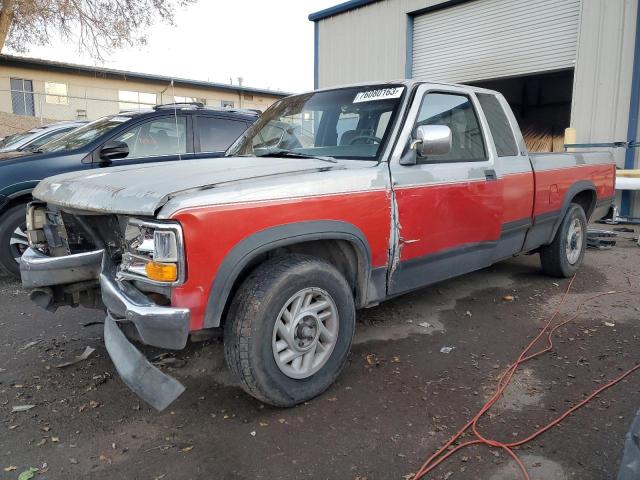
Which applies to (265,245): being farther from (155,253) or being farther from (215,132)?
(215,132)

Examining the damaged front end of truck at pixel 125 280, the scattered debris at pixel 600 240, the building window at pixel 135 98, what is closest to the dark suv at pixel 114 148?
the damaged front end of truck at pixel 125 280

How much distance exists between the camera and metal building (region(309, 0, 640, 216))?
9148 millimetres

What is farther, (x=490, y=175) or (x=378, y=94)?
(x=490, y=175)

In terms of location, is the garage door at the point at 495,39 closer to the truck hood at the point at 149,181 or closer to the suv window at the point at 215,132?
the suv window at the point at 215,132

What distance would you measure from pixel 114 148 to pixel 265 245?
3.57m

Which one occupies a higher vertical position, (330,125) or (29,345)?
(330,125)

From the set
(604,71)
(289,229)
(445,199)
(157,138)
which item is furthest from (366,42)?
(289,229)

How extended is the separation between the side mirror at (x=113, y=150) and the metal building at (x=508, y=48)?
27.6 feet

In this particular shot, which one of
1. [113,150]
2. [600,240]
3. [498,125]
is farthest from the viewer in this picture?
[600,240]

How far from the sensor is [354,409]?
285cm

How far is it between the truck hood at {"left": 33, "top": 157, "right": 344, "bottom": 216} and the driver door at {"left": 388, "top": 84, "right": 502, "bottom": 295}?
589mm

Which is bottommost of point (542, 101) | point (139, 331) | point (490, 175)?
point (139, 331)

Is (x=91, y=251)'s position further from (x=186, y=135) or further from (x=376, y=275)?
(x=186, y=135)

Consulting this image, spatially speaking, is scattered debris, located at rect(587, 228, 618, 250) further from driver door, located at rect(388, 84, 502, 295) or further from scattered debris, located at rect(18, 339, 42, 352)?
scattered debris, located at rect(18, 339, 42, 352)
